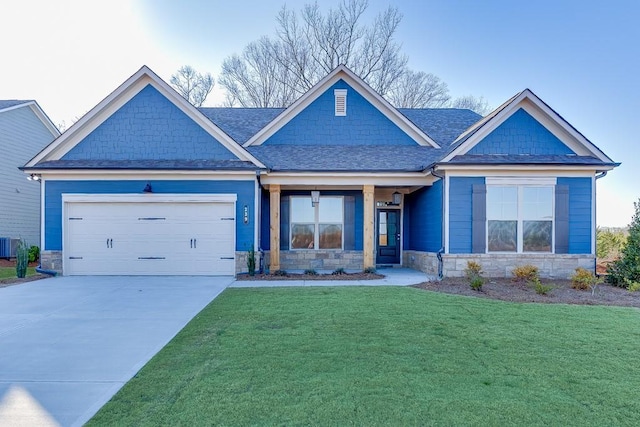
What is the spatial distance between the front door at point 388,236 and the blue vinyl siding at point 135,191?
16.4 feet

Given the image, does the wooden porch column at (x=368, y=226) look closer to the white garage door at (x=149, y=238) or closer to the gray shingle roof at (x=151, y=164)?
the gray shingle roof at (x=151, y=164)

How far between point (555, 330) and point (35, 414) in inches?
247

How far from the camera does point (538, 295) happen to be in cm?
812

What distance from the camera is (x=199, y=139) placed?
1125 cm

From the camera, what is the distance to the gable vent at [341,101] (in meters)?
13.4

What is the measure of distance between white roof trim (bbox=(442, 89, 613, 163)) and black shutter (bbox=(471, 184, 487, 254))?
1233 mm

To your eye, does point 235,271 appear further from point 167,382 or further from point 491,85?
point 491,85

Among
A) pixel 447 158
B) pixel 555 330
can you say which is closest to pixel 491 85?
pixel 447 158

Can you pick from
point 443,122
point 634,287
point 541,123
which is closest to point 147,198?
point 541,123

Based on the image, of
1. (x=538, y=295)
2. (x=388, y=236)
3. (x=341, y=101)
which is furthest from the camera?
(x=388, y=236)

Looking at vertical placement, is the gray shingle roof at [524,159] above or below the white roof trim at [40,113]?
below

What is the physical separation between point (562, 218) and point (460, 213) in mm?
2821

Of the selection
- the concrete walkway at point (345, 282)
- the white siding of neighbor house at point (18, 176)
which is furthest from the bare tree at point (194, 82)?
the concrete walkway at point (345, 282)

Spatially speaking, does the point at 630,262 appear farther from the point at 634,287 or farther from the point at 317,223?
the point at 317,223
